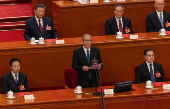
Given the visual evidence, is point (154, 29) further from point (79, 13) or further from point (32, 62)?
point (32, 62)

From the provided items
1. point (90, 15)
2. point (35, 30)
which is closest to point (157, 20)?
point (90, 15)

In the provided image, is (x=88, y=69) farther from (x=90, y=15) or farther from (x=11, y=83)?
(x=90, y=15)

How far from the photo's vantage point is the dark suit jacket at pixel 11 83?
22.4 ft

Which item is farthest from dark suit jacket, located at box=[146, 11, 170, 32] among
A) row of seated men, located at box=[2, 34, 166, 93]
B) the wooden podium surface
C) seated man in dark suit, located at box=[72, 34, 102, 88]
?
seated man in dark suit, located at box=[72, 34, 102, 88]

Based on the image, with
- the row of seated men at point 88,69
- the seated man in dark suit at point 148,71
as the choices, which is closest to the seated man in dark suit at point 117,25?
the row of seated men at point 88,69

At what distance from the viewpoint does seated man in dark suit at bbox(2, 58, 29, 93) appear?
22.4 ft

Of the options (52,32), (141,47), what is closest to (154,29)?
(141,47)

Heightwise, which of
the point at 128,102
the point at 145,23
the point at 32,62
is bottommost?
the point at 128,102

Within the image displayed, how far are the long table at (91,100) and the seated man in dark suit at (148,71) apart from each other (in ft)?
1.76

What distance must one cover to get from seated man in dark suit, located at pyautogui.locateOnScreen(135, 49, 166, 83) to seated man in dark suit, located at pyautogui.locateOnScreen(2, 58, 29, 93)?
61.5 inches

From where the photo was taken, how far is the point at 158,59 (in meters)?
7.88

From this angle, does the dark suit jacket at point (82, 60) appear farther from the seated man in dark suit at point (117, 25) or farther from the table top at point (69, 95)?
the seated man in dark suit at point (117, 25)

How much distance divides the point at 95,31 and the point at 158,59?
1.58m

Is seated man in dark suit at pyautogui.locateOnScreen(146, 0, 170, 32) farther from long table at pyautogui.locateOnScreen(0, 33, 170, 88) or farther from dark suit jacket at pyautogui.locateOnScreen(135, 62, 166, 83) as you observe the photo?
dark suit jacket at pyautogui.locateOnScreen(135, 62, 166, 83)
